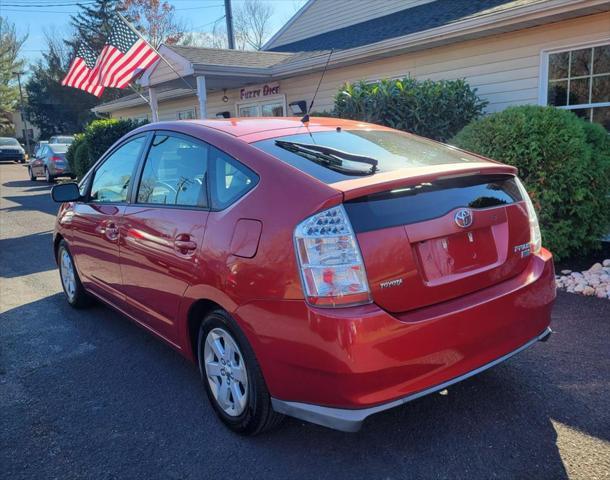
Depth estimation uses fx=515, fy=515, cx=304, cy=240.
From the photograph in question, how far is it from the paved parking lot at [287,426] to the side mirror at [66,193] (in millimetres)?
1252

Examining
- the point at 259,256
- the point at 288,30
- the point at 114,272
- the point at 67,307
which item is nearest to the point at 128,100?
the point at 288,30

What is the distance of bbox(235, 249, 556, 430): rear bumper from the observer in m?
2.18

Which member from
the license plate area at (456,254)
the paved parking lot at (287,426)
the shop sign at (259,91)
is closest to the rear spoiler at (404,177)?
the license plate area at (456,254)

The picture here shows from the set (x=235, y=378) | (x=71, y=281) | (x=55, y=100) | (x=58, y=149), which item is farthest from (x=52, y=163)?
(x=55, y=100)

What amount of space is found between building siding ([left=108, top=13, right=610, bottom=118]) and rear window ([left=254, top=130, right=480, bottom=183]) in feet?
17.8

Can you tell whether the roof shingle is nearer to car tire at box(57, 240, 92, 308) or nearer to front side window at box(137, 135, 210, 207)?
front side window at box(137, 135, 210, 207)

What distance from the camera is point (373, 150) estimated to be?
117 inches

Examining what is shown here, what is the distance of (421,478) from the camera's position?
7.96 feet

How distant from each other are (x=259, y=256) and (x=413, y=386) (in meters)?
0.92

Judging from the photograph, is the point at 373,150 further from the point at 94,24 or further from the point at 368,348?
the point at 94,24

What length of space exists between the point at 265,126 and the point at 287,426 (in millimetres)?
1814

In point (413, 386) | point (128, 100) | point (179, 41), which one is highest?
point (179, 41)

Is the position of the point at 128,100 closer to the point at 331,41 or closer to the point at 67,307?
the point at 331,41

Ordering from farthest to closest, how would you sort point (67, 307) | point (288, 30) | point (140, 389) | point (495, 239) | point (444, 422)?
point (288, 30)
point (67, 307)
point (140, 389)
point (444, 422)
point (495, 239)
